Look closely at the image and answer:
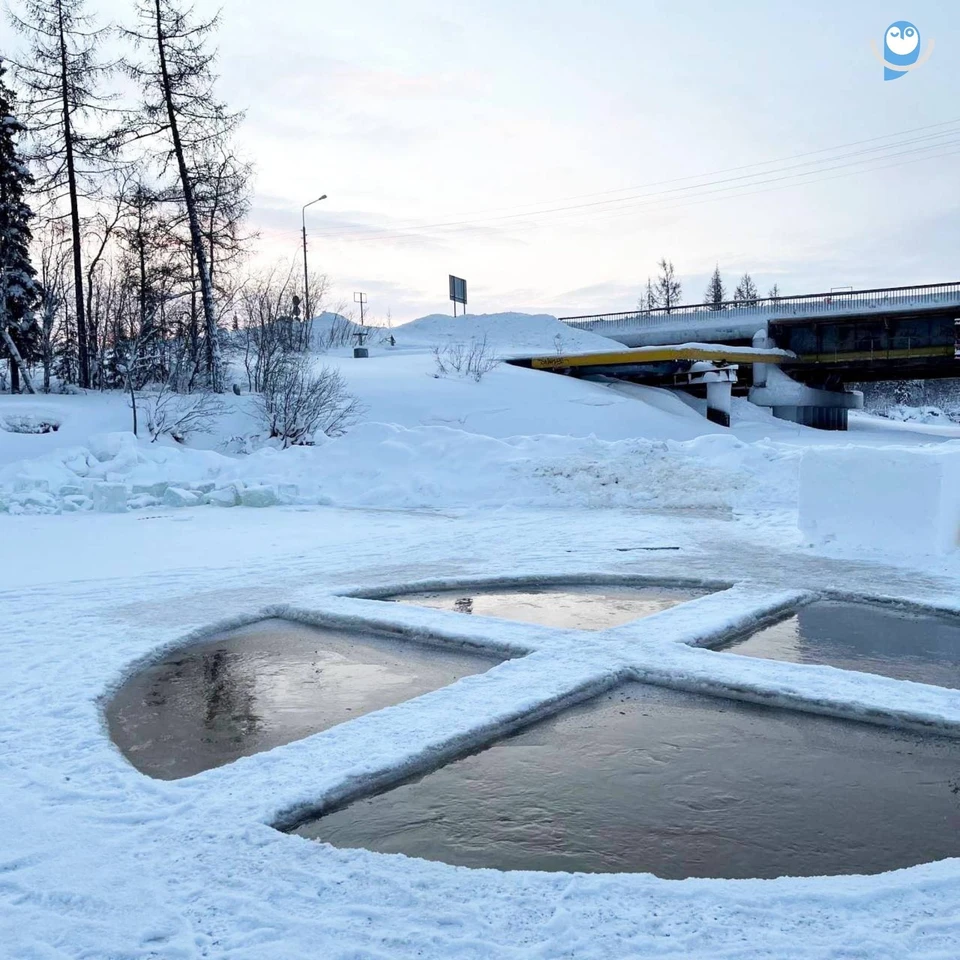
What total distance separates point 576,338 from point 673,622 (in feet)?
122

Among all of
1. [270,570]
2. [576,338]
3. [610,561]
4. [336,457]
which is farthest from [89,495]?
[576,338]

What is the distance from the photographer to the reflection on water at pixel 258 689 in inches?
174

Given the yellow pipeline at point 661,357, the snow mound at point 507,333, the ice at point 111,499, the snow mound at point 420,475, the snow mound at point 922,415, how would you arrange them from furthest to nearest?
the snow mound at point 922,415
the snow mound at point 507,333
the yellow pipeline at point 661,357
the snow mound at point 420,475
the ice at point 111,499

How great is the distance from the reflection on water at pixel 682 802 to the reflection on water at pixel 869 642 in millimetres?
1182

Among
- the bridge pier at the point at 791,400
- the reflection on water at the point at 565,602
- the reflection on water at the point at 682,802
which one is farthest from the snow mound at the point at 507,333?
the reflection on water at the point at 682,802

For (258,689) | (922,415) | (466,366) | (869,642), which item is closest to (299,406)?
(466,366)

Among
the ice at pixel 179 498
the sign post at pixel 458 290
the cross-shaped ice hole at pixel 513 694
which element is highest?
the sign post at pixel 458 290

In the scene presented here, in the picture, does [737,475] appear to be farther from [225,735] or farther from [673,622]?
[225,735]

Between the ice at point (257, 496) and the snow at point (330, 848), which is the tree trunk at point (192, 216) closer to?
the ice at point (257, 496)

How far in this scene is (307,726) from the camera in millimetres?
4602

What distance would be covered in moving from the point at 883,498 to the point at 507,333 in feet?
120

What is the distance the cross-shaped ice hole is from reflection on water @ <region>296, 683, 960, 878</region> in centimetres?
11

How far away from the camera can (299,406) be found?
21219 millimetres

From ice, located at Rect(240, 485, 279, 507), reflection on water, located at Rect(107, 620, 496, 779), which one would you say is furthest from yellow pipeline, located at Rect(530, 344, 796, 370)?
reflection on water, located at Rect(107, 620, 496, 779)
